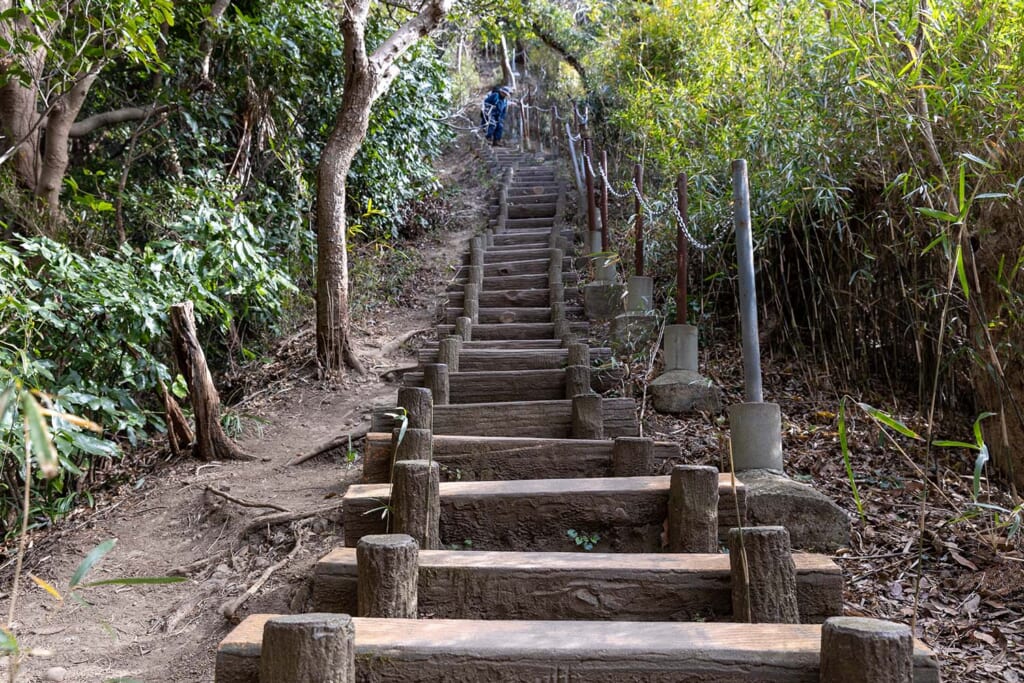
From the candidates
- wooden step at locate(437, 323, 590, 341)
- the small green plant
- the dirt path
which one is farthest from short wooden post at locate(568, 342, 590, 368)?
the small green plant

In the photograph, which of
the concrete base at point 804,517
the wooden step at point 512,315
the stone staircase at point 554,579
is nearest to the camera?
the stone staircase at point 554,579

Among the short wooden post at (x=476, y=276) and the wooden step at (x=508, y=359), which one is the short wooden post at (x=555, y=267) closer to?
the short wooden post at (x=476, y=276)

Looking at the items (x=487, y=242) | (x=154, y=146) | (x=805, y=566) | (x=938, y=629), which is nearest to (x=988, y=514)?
(x=938, y=629)

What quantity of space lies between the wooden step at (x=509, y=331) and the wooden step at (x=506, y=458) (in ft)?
7.27

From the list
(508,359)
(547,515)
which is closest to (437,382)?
(508,359)

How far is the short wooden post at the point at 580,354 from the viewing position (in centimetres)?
443

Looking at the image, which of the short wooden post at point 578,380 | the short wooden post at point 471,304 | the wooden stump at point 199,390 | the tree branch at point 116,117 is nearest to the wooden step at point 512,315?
the short wooden post at point 471,304

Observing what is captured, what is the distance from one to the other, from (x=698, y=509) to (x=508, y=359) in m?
2.49

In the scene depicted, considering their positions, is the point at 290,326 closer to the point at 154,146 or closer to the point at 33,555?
the point at 154,146

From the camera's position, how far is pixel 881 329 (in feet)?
13.1

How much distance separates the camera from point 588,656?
1.77 m

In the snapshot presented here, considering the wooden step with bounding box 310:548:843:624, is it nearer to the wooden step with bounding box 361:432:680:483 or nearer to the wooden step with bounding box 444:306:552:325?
the wooden step with bounding box 361:432:680:483

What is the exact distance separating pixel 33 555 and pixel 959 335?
4777mm

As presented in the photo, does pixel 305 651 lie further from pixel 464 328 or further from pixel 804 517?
pixel 464 328
